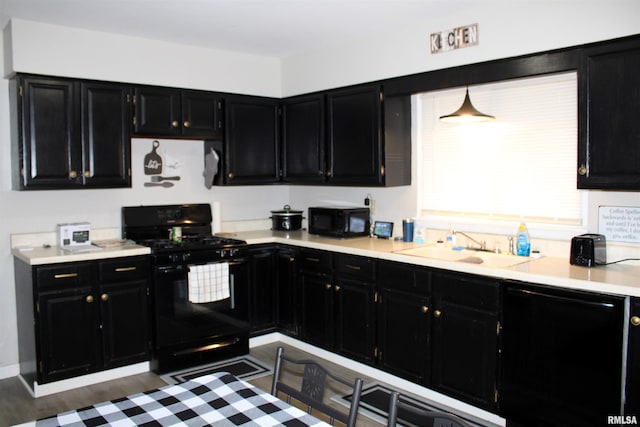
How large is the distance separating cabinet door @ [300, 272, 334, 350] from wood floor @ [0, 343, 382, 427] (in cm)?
Result: 24

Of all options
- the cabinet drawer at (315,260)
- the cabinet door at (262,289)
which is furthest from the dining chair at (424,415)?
the cabinet door at (262,289)

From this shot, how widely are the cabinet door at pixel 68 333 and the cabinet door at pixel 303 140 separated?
2024 millimetres

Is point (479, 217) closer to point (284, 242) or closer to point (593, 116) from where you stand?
point (593, 116)

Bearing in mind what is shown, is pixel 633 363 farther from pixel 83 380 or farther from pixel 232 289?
pixel 83 380

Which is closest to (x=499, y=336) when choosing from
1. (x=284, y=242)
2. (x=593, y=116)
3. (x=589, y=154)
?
(x=589, y=154)

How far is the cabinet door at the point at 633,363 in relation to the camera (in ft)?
8.46

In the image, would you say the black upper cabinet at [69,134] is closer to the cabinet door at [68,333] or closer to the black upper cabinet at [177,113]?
the black upper cabinet at [177,113]

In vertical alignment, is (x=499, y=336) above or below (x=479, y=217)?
below

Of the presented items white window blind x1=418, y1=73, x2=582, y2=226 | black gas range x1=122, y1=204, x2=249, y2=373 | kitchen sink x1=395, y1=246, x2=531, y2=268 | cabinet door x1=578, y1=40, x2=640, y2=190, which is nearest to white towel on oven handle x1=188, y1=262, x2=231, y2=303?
black gas range x1=122, y1=204, x2=249, y2=373

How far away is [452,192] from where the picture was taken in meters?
4.16

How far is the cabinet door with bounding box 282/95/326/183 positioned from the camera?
4.67 metres

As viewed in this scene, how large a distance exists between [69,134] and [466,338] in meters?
3.12

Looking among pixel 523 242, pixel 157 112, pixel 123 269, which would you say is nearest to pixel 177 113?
pixel 157 112

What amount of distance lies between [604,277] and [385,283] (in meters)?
1.41
